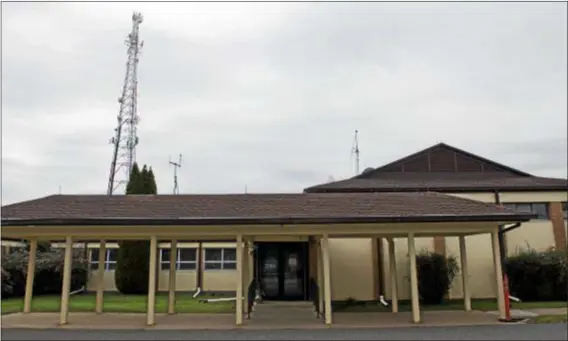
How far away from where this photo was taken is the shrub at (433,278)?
59.3 ft

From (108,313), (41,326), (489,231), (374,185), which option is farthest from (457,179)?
(41,326)

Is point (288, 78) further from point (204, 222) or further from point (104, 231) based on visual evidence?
point (104, 231)

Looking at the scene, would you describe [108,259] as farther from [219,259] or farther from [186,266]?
[219,259]

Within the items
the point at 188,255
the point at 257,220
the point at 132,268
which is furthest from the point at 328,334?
the point at 188,255

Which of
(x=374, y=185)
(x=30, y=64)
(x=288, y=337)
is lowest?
(x=288, y=337)

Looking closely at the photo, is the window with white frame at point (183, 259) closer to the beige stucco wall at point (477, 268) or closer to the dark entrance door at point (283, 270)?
the dark entrance door at point (283, 270)

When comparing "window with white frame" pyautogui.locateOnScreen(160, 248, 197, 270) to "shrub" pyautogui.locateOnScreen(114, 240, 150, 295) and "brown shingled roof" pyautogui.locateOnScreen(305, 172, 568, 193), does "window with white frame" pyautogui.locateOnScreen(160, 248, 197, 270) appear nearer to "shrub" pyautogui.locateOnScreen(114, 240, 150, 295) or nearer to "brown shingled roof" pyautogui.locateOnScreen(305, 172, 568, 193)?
"shrub" pyautogui.locateOnScreen(114, 240, 150, 295)

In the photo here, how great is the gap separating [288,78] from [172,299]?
24.1 ft

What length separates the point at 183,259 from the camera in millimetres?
25109

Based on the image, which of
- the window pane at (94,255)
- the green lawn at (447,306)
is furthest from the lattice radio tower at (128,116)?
the green lawn at (447,306)

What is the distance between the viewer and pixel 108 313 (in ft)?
50.3

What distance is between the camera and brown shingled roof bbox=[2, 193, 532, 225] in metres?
12.0

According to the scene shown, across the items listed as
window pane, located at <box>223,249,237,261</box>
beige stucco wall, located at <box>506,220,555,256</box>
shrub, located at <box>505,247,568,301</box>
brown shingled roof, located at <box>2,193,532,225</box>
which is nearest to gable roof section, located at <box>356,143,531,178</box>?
beige stucco wall, located at <box>506,220,555,256</box>

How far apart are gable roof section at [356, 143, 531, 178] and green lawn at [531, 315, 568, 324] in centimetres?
1077
